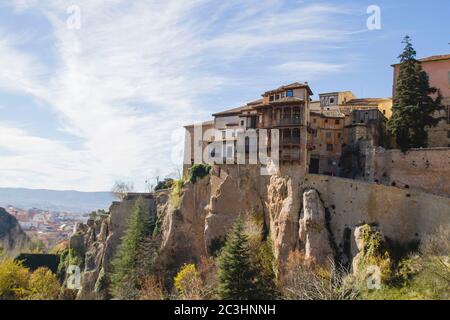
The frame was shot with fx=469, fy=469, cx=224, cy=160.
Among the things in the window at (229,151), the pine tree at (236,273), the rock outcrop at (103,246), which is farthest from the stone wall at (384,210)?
the rock outcrop at (103,246)

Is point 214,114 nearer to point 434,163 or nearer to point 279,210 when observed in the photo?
point 279,210

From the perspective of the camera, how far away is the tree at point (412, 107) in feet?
146

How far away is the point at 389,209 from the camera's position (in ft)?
124

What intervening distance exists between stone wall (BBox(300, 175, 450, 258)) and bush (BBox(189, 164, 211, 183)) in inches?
611

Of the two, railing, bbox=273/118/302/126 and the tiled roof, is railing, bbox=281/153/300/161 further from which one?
the tiled roof

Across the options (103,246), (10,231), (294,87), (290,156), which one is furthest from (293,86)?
(10,231)

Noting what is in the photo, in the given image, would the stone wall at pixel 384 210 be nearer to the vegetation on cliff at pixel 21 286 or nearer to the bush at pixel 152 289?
the bush at pixel 152 289

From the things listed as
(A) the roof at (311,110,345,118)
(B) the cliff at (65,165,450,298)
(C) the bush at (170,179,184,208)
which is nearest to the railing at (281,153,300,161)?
(B) the cliff at (65,165,450,298)

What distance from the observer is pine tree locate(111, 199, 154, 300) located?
4622 cm

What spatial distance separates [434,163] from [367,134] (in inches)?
316

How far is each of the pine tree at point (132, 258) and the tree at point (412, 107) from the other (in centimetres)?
2894

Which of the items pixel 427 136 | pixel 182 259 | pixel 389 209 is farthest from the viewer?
pixel 182 259

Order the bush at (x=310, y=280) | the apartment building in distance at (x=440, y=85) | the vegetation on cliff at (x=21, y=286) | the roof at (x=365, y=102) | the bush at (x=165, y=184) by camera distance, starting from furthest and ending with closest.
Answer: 1. the bush at (x=165, y=184)
2. the roof at (x=365, y=102)
3. the vegetation on cliff at (x=21, y=286)
4. the apartment building in distance at (x=440, y=85)
5. the bush at (x=310, y=280)
